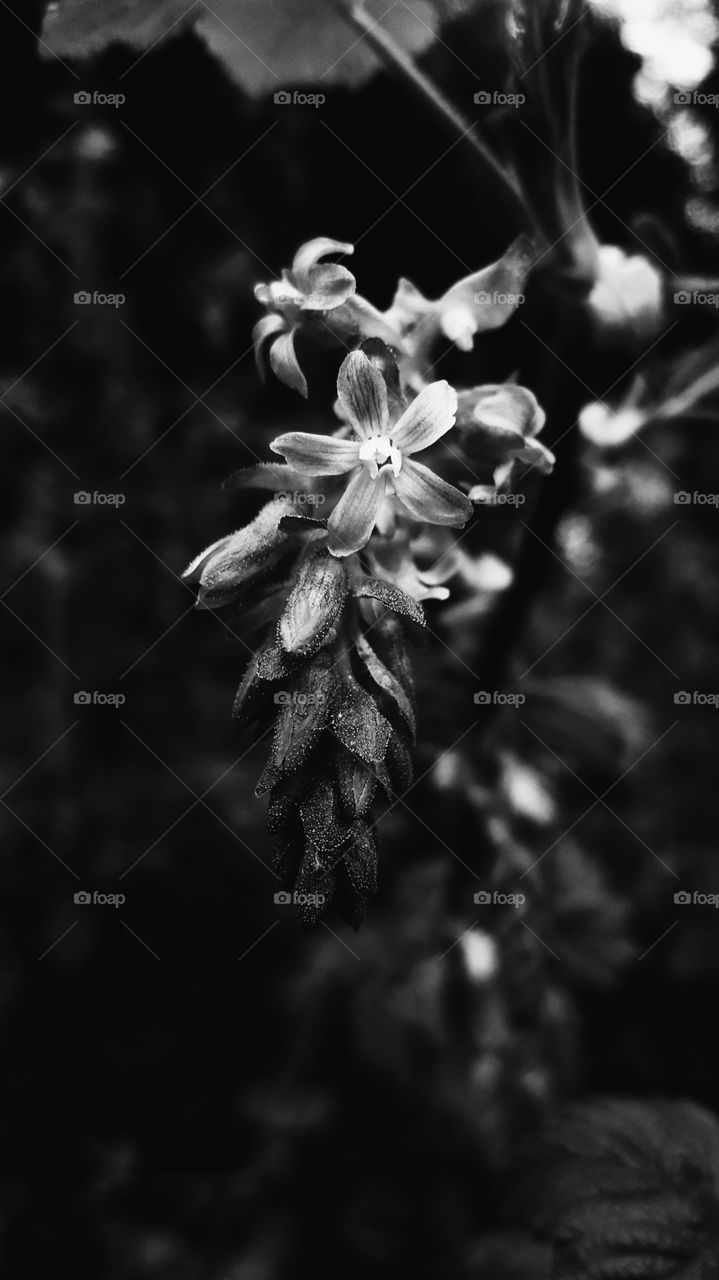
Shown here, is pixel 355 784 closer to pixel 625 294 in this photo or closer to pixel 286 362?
pixel 286 362

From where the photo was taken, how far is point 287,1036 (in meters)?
2.16

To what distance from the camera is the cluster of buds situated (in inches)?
36.3

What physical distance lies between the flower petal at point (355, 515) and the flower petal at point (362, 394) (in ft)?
0.18

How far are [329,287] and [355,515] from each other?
28 centimetres

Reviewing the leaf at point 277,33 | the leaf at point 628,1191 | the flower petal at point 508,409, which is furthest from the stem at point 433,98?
the leaf at point 628,1191

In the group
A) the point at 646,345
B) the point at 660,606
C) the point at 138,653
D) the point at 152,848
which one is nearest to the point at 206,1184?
the point at 152,848

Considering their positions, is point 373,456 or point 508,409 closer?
point 373,456

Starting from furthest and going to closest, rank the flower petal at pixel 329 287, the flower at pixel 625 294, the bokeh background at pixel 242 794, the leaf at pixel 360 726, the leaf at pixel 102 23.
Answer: the bokeh background at pixel 242 794 < the flower at pixel 625 294 < the leaf at pixel 102 23 < the flower petal at pixel 329 287 < the leaf at pixel 360 726

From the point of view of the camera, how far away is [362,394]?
94 cm

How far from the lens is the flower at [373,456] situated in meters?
0.93

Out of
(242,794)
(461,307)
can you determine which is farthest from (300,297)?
(242,794)

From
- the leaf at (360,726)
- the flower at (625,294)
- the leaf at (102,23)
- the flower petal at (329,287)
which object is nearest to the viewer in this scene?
the leaf at (360,726)

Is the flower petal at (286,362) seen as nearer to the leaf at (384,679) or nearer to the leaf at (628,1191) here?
the leaf at (384,679)

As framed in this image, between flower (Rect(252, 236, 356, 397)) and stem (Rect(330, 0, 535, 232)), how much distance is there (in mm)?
233
